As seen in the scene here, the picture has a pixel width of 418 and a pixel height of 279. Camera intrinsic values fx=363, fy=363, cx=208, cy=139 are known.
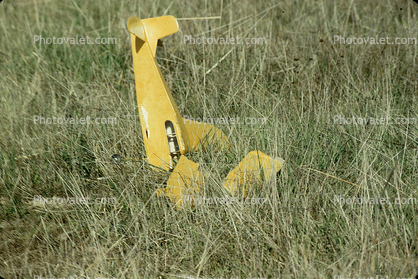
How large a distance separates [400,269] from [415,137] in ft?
3.45

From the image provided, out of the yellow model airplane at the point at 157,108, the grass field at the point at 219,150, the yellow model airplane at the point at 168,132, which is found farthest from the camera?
the yellow model airplane at the point at 157,108

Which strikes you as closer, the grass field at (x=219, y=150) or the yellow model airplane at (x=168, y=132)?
the grass field at (x=219, y=150)

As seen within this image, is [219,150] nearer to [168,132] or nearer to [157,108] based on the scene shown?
[168,132]

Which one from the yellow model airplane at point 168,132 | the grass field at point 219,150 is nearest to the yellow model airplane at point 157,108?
the yellow model airplane at point 168,132

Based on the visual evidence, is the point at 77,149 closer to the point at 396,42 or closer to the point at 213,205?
the point at 213,205

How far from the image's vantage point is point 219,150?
2482 millimetres

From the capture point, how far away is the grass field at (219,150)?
1.96 m

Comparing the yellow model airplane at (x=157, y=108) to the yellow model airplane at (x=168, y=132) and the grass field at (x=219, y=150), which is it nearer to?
the yellow model airplane at (x=168, y=132)

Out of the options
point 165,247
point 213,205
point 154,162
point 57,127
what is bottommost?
point 165,247

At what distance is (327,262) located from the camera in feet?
6.18

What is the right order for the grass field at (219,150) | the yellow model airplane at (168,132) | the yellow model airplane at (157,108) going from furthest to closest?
1. the yellow model airplane at (157,108)
2. the yellow model airplane at (168,132)
3. the grass field at (219,150)

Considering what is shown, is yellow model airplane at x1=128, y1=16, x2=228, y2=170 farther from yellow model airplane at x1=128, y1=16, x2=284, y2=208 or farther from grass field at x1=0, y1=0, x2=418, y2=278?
grass field at x1=0, y1=0, x2=418, y2=278

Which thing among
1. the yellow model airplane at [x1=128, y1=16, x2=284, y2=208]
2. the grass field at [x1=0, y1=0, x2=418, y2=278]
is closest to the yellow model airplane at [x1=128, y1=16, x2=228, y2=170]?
the yellow model airplane at [x1=128, y1=16, x2=284, y2=208]

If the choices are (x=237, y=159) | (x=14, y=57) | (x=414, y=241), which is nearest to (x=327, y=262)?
(x=414, y=241)
